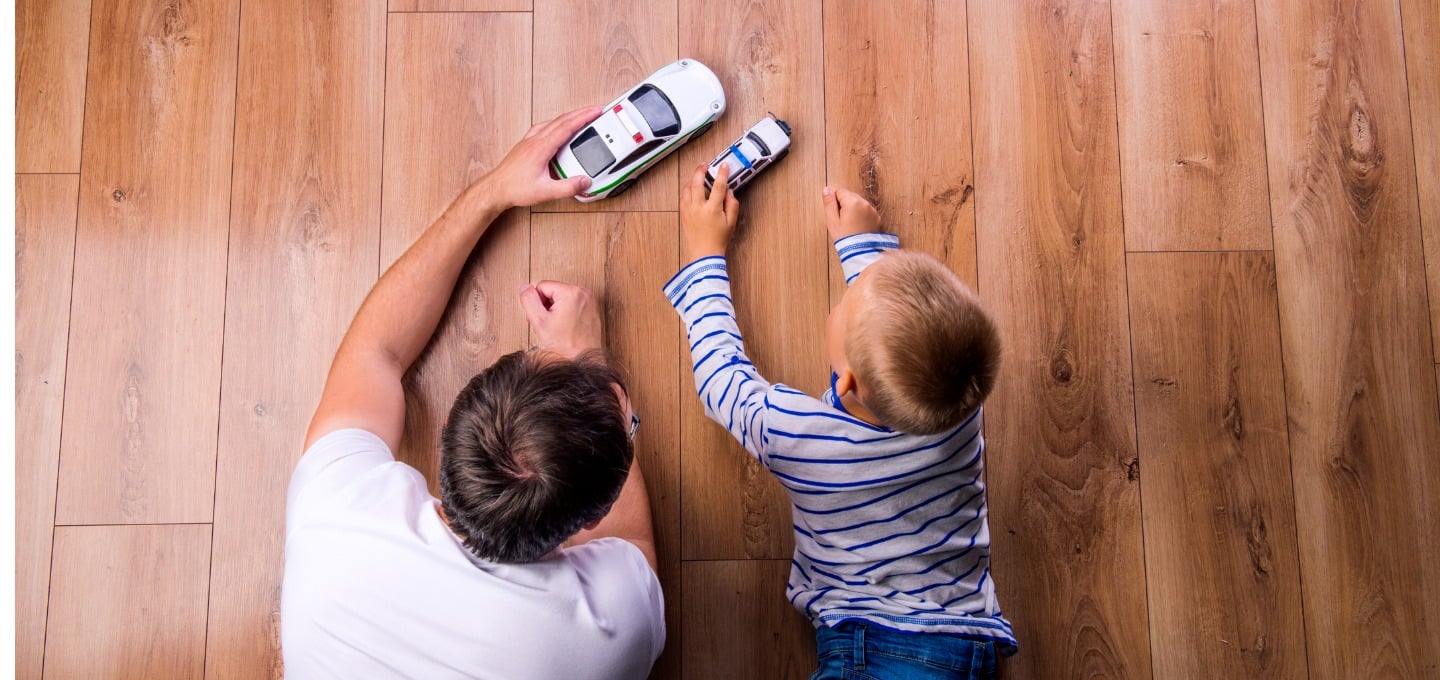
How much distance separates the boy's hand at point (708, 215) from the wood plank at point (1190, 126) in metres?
0.57

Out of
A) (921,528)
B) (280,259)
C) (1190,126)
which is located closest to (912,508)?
(921,528)

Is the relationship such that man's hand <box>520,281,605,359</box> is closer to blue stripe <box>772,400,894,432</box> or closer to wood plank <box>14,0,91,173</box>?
blue stripe <box>772,400,894,432</box>

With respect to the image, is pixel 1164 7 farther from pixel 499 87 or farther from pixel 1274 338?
pixel 499 87

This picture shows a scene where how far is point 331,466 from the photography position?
2.68 feet

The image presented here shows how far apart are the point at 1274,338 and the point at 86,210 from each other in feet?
5.50

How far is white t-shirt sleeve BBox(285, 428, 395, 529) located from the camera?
30.7 inches

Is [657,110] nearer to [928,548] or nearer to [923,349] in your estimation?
[923,349]

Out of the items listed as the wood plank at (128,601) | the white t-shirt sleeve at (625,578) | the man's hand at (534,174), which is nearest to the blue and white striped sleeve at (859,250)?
the man's hand at (534,174)

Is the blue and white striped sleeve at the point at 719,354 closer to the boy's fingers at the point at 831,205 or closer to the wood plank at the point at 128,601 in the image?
the boy's fingers at the point at 831,205

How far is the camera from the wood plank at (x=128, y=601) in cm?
106

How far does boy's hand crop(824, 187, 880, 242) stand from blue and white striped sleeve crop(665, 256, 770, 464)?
17 cm

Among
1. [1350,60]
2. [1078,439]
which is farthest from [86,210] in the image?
[1350,60]

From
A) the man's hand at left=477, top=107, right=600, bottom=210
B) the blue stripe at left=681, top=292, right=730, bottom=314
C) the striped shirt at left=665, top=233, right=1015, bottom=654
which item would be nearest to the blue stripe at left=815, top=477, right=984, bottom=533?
the striped shirt at left=665, top=233, right=1015, bottom=654

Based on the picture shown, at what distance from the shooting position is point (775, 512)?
1.09m
